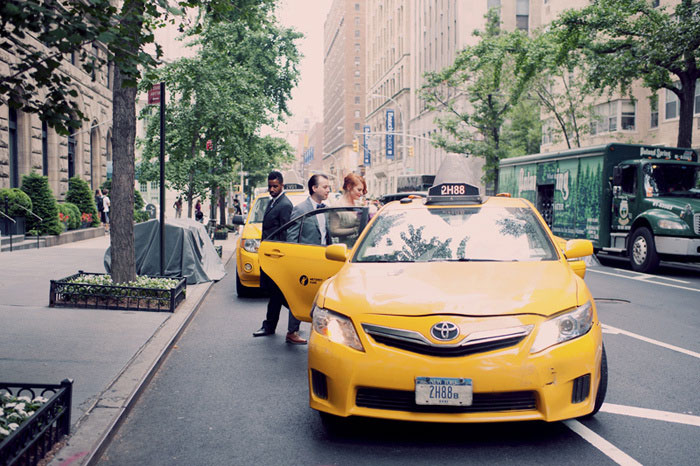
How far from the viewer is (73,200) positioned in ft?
89.6

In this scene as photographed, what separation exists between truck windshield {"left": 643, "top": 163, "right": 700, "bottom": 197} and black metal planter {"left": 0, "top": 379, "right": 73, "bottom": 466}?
16502 mm

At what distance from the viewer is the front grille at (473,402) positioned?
427 cm

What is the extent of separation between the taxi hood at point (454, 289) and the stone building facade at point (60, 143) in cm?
1279

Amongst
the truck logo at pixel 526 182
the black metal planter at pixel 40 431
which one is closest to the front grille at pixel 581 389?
the black metal planter at pixel 40 431

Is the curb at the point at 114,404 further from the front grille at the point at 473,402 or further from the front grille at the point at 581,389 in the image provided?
the front grille at the point at 581,389

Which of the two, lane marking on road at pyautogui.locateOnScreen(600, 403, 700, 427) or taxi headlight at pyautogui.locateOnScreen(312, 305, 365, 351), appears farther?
lane marking on road at pyautogui.locateOnScreen(600, 403, 700, 427)

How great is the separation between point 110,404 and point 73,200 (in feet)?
78.8

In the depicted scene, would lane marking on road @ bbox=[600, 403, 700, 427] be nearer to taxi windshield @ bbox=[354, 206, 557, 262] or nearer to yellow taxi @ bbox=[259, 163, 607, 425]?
yellow taxi @ bbox=[259, 163, 607, 425]

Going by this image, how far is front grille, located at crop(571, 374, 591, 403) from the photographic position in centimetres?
439

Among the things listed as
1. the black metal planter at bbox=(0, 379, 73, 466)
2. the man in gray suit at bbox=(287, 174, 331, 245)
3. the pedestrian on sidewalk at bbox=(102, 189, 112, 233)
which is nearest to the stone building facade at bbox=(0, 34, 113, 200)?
the pedestrian on sidewalk at bbox=(102, 189, 112, 233)

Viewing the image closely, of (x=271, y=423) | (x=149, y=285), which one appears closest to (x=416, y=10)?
(x=149, y=285)

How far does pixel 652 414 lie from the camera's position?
17.1ft

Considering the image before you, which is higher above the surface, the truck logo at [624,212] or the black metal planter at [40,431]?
the truck logo at [624,212]

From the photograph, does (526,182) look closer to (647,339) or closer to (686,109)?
(686,109)
